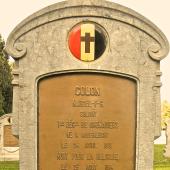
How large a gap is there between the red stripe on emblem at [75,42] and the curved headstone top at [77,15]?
229mm

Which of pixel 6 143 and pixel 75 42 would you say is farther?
pixel 6 143

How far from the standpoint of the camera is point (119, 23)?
22.7ft

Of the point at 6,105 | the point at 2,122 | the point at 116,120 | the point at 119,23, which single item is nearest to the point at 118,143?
the point at 116,120

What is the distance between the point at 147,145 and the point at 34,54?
2205 millimetres

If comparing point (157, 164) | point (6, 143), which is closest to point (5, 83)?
point (6, 143)

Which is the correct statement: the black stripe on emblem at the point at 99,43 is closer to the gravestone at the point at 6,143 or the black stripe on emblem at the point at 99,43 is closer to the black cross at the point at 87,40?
the black cross at the point at 87,40

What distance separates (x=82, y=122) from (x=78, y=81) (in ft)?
2.03

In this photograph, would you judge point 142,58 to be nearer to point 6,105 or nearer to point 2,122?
point 2,122

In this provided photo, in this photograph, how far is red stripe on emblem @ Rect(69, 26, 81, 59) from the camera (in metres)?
6.88

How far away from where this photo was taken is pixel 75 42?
6.88 m

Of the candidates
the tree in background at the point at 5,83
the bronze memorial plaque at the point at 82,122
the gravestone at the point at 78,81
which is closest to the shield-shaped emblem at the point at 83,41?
the gravestone at the point at 78,81

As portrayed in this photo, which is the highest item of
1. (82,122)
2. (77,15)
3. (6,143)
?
(77,15)

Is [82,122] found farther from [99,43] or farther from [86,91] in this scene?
[99,43]

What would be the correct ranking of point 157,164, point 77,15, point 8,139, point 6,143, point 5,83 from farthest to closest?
point 5,83 → point 8,139 → point 6,143 → point 157,164 → point 77,15
